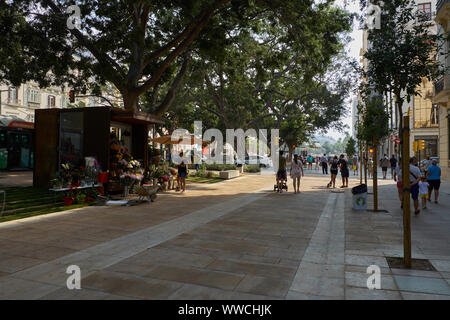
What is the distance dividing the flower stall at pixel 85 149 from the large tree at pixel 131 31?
204 cm

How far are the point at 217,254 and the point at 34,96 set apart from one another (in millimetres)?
42500

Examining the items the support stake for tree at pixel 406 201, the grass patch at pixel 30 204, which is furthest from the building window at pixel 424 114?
the grass patch at pixel 30 204

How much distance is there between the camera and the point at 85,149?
11.7 metres

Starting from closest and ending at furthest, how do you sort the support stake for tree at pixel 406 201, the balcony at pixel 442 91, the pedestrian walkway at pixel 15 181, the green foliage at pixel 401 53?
the support stake for tree at pixel 406 201
the green foliage at pixel 401 53
the pedestrian walkway at pixel 15 181
the balcony at pixel 442 91

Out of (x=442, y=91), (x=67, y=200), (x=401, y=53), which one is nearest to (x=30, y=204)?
(x=67, y=200)

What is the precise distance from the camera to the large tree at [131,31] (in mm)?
12125

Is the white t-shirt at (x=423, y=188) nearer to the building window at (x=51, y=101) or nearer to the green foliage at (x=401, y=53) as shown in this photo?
the green foliage at (x=401, y=53)

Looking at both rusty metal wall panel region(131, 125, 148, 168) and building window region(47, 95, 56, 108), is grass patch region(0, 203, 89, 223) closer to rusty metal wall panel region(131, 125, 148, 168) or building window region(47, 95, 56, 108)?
rusty metal wall panel region(131, 125, 148, 168)

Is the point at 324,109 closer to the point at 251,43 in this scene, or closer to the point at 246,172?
the point at 246,172

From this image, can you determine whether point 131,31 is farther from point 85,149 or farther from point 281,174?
point 281,174

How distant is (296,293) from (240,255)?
1568mm

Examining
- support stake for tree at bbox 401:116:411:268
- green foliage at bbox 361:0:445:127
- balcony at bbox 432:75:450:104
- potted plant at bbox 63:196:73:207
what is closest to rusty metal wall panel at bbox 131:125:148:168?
potted plant at bbox 63:196:73:207

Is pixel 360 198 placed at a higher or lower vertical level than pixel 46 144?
lower
